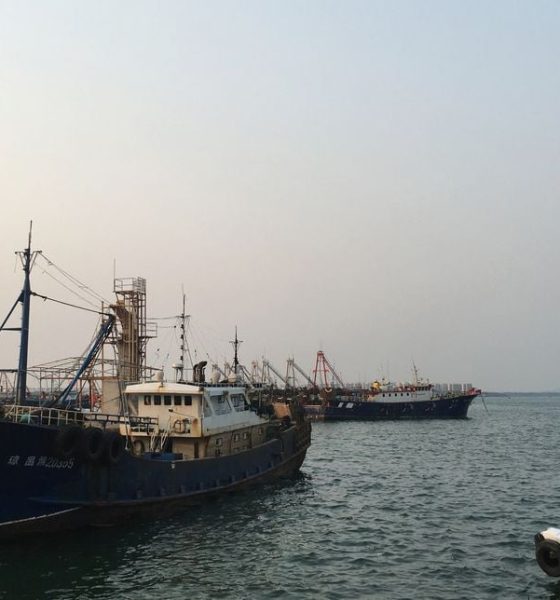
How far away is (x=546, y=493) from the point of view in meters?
26.8

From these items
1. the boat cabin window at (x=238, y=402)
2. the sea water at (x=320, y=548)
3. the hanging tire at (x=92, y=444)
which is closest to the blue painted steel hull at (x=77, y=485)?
the hanging tire at (x=92, y=444)

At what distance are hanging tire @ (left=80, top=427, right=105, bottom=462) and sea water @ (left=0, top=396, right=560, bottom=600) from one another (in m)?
2.47

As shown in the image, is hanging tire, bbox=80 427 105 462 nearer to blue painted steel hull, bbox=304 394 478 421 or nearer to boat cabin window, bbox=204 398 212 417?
boat cabin window, bbox=204 398 212 417

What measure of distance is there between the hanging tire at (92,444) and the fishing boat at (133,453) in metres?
0.03

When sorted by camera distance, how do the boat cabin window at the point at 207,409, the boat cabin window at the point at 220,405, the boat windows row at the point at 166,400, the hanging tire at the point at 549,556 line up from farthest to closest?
the boat cabin window at the point at 220,405 < the boat cabin window at the point at 207,409 < the boat windows row at the point at 166,400 < the hanging tire at the point at 549,556

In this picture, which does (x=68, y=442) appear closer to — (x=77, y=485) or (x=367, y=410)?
(x=77, y=485)

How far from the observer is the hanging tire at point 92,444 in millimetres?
18000

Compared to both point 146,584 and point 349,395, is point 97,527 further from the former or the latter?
point 349,395

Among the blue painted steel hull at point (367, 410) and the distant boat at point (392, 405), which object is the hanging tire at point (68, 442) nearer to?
the distant boat at point (392, 405)

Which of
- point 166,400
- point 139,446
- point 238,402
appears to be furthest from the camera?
point 238,402

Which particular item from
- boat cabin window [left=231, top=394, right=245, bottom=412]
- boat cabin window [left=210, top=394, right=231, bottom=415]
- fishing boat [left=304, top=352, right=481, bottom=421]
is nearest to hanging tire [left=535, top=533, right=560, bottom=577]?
boat cabin window [left=210, top=394, right=231, bottom=415]

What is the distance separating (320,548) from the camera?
59.6 feet

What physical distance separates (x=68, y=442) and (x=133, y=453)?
397 centimetres

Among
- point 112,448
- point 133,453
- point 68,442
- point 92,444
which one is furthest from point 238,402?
point 68,442
